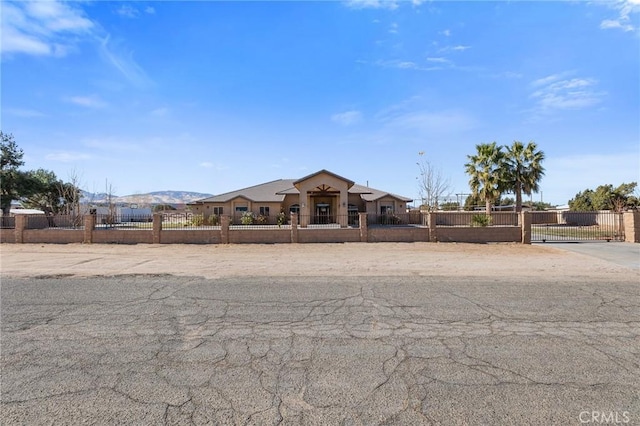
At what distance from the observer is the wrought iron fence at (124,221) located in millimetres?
21855

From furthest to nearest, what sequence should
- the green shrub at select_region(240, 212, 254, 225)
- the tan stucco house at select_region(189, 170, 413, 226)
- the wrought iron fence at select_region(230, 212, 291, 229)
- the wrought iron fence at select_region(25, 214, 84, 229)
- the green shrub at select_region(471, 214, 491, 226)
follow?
the tan stucco house at select_region(189, 170, 413, 226) → the wrought iron fence at select_region(230, 212, 291, 229) → the green shrub at select_region(240, 212, 254, 225) → the green shrub at select_region(471, 214, 491, 226) → the wrought iron fence at select_region(25, 214, 84, 229)

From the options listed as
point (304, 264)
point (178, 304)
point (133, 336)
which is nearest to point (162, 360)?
point (133, 336)

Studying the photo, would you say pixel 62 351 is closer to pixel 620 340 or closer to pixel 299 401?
pixel 299 401

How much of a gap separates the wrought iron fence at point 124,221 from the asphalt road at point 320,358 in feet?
52.2

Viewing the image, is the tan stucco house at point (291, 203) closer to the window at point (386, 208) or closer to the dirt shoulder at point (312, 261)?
the window at point (386, 208)

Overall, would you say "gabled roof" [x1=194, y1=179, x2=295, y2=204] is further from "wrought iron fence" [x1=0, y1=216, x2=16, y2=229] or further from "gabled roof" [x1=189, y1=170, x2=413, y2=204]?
"wrought iron fence" [x1=0, y1=216, x2=16, y2=229]

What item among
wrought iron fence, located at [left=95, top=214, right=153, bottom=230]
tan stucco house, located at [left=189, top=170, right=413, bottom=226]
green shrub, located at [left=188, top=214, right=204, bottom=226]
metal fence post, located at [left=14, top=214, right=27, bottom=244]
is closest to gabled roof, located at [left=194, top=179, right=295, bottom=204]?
tan stucco house, located at [left=189, top=170, right=413, bottom=226]

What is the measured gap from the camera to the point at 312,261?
13.4 metres

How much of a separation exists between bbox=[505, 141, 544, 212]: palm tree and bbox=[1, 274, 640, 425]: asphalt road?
1328 inches

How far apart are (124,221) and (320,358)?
2853 centimetres

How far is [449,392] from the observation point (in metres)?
3.31

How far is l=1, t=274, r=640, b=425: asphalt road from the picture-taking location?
304 centimetres
